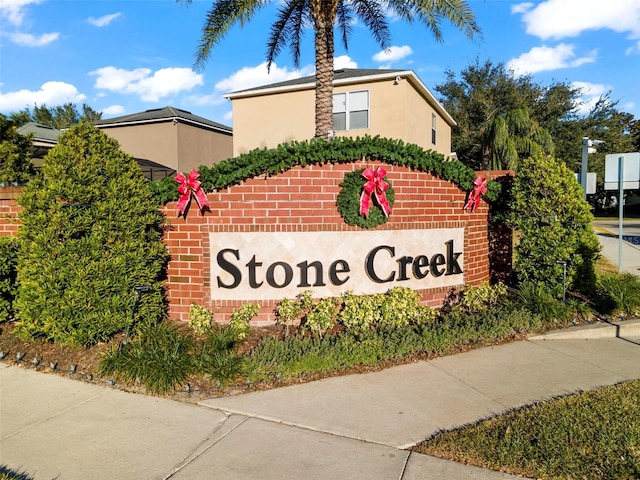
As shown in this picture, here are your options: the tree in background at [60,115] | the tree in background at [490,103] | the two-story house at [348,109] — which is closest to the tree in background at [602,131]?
the tree in background at [490,103]

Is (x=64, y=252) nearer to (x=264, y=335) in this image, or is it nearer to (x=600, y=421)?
(x=264, y=335)

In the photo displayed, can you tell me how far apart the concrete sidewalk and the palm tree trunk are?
5156 millimetres

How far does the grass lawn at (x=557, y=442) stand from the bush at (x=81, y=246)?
11.9 feet

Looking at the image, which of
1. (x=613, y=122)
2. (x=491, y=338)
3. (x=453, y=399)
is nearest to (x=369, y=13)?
(x=491, y=338)

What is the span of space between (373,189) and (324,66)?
3509mm

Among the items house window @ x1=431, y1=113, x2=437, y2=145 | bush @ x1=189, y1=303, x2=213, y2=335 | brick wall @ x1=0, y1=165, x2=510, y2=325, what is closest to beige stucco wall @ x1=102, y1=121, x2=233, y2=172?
house window @ x1=431, y1=113, x2=437, y2=145

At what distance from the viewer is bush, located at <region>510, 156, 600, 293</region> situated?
21.1 feet

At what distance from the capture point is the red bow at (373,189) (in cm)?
594

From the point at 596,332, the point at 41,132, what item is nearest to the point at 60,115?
the point at 41,132

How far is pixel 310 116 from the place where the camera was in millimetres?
17297

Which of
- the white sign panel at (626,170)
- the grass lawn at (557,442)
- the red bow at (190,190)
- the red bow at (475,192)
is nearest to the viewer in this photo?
the grass lawn at (557,442)

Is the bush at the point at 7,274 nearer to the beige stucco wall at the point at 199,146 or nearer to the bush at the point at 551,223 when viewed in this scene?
the bush at the point at 551,223

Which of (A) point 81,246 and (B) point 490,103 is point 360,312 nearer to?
(A) point 81,246

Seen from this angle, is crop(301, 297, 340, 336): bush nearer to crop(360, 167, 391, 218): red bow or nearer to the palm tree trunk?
crop(360, 167, 391, 218): red bow
